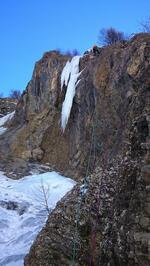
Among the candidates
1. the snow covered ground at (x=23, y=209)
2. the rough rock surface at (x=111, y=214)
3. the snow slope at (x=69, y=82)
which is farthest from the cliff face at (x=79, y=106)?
the rough rock surface at (x=111, y=214)

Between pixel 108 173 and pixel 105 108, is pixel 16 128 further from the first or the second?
Result: pixel 108 173

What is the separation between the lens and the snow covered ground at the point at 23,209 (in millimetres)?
9875

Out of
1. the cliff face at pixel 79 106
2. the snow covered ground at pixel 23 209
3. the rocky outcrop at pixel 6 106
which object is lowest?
the snow covered ground at pixel 23 209

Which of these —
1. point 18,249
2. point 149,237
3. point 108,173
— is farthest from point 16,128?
point 149,237

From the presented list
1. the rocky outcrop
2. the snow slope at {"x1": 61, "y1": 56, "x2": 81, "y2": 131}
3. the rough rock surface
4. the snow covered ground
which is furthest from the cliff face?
the rocky outcrop

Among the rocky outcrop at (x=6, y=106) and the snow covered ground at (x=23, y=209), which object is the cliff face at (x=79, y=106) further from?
the rocky outcrop at (x=6, y=106)

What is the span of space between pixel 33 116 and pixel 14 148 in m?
1.75

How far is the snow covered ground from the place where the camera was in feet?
32.4

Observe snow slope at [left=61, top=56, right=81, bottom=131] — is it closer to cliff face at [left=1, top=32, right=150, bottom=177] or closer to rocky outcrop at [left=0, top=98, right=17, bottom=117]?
cliff face at [left=1, top=32, right=150, bottom=177]

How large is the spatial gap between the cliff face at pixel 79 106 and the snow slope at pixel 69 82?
29cm

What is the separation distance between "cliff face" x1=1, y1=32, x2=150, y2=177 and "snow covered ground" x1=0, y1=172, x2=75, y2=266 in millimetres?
1002

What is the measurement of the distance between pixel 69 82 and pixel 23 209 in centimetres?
642

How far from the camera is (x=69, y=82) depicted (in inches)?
695

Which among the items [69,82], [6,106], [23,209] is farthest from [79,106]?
[6,106]
